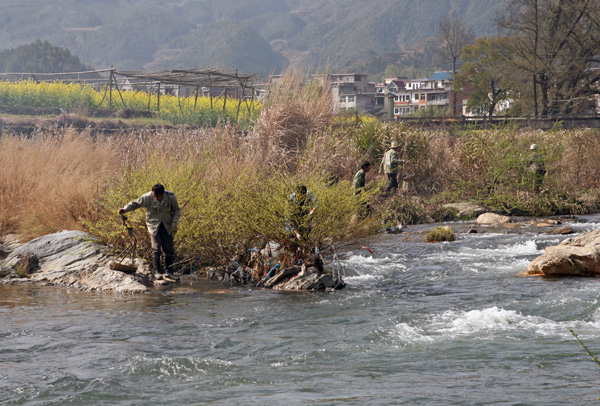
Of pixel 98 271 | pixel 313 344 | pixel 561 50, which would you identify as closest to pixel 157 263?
pixel 98 271

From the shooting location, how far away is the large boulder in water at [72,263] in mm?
11992

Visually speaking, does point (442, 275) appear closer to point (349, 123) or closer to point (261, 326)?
point (261, 326)

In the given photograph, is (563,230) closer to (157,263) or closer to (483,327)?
(483,327)

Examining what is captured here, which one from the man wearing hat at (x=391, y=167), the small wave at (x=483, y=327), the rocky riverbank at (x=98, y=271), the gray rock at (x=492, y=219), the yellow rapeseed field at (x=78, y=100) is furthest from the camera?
the yellow rapeseed field at (x=78, y=100)

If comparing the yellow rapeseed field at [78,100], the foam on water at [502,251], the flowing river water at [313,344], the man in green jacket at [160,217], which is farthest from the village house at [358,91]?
the flowing river water at [313,344]

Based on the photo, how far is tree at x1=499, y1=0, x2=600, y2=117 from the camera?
155 ft

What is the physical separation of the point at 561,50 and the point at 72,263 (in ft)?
140

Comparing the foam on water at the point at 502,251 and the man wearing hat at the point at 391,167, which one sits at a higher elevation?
the man wearing hat at the point at 391,167

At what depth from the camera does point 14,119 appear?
30.5 m

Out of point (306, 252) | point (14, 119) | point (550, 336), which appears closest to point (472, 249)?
point (306, 252)

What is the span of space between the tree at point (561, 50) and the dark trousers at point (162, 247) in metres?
39.3

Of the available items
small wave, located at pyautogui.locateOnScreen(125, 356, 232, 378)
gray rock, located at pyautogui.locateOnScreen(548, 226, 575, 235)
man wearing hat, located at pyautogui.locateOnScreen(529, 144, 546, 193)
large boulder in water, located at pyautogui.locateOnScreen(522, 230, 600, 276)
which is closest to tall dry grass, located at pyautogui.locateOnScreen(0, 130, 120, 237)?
small wave, located at pyautogui.locateOnScreen(125, 356, 232, 378)

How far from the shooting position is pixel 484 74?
7225 cm

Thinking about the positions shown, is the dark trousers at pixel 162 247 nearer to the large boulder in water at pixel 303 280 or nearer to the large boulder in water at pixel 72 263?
the large boulder in water at pixel 72 263
